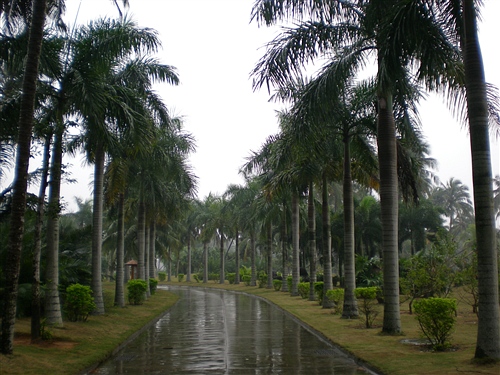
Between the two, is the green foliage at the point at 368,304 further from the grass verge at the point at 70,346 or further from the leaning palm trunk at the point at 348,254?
the grass verge at the point at 70,346

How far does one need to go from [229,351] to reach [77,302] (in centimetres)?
604

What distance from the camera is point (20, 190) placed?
1066cm

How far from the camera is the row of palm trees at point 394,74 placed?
1008 cm

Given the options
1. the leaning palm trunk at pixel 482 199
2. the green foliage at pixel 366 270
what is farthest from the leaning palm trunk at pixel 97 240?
the green foliage at pixel 366 270

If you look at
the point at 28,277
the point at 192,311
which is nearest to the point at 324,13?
the point at 28,277

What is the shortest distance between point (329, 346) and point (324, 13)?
30.9 feet

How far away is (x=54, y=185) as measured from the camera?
15273 mm

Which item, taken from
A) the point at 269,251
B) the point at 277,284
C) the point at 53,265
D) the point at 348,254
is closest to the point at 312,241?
the point at 348,254

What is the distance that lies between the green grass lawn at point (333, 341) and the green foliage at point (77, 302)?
0.44 meters

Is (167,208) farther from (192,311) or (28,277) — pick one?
(28,277)

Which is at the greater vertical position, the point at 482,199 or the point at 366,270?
the point at 482,199

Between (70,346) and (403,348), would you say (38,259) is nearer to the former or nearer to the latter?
(70,346)

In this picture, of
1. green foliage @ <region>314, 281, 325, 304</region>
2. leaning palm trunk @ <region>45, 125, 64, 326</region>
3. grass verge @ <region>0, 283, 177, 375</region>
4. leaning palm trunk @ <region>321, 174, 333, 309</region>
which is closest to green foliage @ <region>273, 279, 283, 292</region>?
green foliage @ <region>314, 281, 325, 304</region>

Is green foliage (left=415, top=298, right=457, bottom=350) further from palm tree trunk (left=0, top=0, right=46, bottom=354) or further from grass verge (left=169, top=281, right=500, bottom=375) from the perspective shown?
palm tree trunk (left=0, top=0, right=46, bottom=354)
